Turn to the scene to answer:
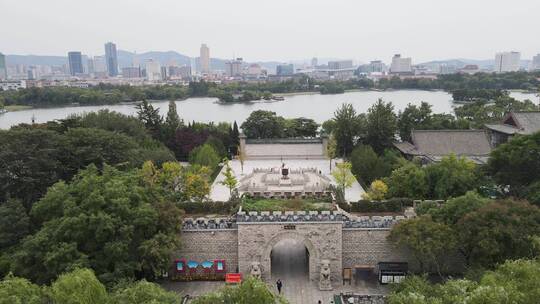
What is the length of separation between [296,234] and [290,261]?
8.02 ft

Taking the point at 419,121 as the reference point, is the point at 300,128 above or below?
below

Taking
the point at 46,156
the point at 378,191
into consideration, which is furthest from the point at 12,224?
the point at 378,191

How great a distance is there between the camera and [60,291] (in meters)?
11.6

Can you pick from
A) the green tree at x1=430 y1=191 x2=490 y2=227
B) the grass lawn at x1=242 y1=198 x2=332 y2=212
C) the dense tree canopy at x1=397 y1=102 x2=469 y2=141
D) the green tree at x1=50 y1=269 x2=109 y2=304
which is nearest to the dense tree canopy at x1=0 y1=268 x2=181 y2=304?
the green tree at x1=50 y1=269 x2=109 y2=304

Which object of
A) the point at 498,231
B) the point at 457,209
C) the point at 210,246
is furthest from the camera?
the point at 210,246

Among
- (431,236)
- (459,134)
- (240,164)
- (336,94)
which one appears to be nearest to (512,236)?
(431,236)

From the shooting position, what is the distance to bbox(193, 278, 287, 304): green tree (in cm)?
1084

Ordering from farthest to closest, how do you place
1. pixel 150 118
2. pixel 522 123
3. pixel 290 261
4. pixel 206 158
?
pixel 150 118
pixel 206 158
pixel 522 123
pixel 290 261

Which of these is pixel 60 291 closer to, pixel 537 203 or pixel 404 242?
pixel 404 242

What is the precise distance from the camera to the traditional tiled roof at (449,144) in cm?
2933

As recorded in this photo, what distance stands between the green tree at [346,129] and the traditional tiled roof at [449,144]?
18.1 ft

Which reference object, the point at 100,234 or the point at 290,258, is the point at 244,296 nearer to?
the point at 100,234

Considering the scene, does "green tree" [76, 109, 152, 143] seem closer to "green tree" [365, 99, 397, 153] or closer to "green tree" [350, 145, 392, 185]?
"green tree" [350, 145, 392, 185]

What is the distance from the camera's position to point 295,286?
56.5 feet
